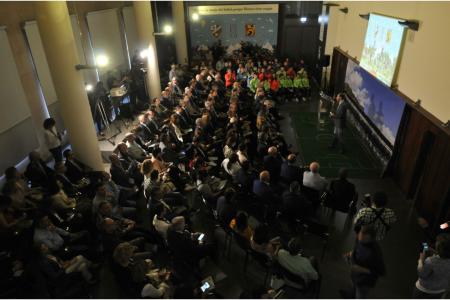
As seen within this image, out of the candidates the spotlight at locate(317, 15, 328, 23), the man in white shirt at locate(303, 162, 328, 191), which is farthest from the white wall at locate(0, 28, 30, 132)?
the spotlight at locate(317, 15, 328, 23)

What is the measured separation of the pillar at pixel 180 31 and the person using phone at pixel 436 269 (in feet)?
45.6

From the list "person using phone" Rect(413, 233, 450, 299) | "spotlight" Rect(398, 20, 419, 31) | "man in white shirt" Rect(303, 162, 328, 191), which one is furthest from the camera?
"spotlight" Rect(398, 20, 419, 31)

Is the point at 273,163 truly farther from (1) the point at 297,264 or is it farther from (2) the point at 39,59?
(2) the point at 39,59

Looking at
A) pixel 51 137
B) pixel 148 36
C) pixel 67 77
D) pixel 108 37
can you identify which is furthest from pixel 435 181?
pixel 108 37

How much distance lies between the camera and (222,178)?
646 centimetres

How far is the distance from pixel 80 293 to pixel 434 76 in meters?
6.45

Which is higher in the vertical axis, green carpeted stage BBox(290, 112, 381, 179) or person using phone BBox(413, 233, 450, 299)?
person using phone BBox(413, 233, 450, 299)

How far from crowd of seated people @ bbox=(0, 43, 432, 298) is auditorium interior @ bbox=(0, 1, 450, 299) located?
3 cm

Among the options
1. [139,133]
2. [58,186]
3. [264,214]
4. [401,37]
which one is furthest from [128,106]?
[401,37]

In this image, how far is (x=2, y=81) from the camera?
22.0 ft

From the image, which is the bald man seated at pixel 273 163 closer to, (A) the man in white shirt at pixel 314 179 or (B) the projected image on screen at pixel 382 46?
(A) the man in white shirt at pixel 314 179

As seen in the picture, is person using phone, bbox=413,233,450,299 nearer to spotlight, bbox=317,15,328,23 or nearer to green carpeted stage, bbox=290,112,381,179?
green carpeted stage, bbox=290,112,381,179

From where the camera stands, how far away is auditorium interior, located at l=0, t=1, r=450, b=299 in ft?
13.8

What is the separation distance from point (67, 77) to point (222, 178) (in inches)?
138
